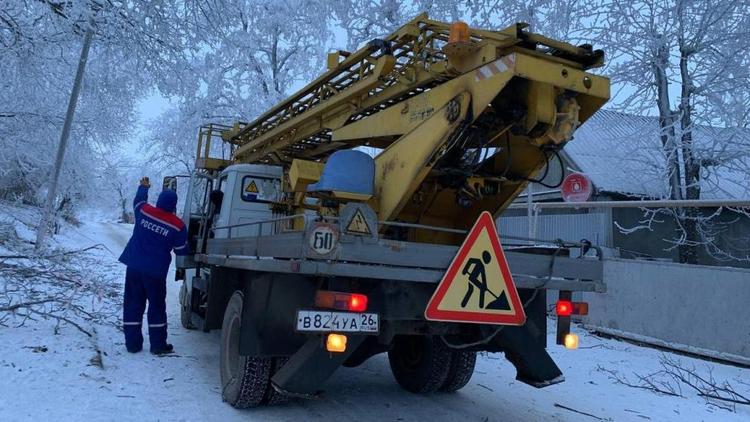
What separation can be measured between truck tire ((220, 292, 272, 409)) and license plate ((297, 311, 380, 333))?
1011 mm

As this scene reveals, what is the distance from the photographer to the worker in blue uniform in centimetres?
617

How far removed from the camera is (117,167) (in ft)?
69.7

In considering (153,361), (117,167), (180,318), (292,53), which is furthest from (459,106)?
(117,167)

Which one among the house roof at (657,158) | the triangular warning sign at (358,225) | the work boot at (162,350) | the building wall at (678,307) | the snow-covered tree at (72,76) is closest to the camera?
the triangular warning sign at (358,225)

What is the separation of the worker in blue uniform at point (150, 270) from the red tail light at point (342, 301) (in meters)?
3.22

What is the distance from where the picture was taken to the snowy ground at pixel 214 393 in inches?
175

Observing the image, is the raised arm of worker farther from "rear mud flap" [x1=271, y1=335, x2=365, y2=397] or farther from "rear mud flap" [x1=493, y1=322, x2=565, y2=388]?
"rear mud flap" [x1=493, y1=322, x2=565, y2=388]

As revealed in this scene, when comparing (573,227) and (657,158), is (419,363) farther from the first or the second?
(657,158)

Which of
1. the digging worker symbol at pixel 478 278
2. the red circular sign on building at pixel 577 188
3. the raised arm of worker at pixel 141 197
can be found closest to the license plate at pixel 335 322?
Result: the digging worker symbol at pixel 478 278

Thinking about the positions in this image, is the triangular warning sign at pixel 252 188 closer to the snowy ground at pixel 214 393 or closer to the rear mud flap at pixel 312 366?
the snowy ground at pixel 214 393

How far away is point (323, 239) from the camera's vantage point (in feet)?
11.3

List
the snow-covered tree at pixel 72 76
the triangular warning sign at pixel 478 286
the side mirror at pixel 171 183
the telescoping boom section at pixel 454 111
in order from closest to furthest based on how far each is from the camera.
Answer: the triangular warning sign at pixel 478 286 → the telescoping boom section at pixel 454 111 → the snow-covered tree at pixel 72 76 → the side mirror at pixel 171 183

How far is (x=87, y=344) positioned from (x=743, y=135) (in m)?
11.6

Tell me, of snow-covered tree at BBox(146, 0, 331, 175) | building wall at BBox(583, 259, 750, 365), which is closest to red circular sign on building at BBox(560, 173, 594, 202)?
building wall at BBox(583, 259, 750, 365)
